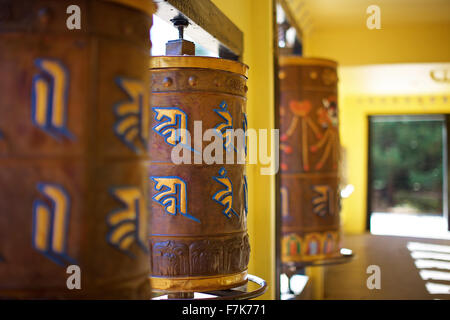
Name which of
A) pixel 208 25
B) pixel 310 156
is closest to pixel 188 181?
pixel 208 25

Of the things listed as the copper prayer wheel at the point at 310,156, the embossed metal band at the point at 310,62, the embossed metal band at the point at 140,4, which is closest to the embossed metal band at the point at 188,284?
A: the embossed metal band at the point at 140,4

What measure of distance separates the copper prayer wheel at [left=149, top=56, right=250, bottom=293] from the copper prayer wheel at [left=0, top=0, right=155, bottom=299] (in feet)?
1.90

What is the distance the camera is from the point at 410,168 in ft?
48.0

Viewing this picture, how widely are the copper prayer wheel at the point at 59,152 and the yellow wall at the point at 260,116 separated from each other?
213 centimetres

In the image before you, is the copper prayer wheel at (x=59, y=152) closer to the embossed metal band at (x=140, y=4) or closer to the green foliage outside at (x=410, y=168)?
the embossed metal band at (x=140, y=4)

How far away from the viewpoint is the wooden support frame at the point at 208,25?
1.80 meters

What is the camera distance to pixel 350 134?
30.6 ft

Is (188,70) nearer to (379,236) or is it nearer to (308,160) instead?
(308,160)

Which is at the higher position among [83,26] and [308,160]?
[83,26]

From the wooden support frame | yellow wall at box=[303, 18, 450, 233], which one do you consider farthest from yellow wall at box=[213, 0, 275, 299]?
yellow wall at box=[303, 18, 450, 233]

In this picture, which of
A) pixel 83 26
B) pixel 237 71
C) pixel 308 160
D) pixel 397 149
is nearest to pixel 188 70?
pixel 237 71

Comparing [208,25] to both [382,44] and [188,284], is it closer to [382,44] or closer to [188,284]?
[188,284]
